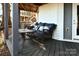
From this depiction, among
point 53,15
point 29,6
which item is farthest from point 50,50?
point 29,6

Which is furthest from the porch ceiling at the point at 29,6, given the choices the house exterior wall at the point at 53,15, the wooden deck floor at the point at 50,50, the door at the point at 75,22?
the door at the point at 75,22

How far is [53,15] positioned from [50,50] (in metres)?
0.70

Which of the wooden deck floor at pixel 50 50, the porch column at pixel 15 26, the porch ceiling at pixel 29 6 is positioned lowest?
the wooden deck floor at pixel 50 50

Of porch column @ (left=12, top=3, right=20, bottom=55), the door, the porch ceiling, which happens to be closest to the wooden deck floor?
porch column @ (left=12, top=3, right=20, bottom=55)

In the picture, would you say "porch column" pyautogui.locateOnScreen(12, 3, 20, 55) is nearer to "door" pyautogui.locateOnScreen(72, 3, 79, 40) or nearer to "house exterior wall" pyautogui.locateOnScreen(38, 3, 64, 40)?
"house exterior wall" pyautogui.locateOnScreen(38, 3, 64, 40)

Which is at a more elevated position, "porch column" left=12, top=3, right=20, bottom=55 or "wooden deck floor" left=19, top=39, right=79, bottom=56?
"porch column" left=12, top=3, right=20, bottom=55

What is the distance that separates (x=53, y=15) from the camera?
4.04m

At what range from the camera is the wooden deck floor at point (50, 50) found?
3.86m

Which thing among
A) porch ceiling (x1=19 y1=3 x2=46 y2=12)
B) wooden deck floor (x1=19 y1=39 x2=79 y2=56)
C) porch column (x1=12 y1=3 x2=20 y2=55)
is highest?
porch ceiling (x1=19 y1=3 x2=46 y2=12)

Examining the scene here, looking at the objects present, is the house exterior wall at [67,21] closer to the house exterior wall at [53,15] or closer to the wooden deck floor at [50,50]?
the house exterior wall at [53,15]

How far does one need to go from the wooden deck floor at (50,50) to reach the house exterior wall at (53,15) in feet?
0.65

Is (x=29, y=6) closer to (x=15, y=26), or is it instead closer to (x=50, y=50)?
(x=15, y=26)

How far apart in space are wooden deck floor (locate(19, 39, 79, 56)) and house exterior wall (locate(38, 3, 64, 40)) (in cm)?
20

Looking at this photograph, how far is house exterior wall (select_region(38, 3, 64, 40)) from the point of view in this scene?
3.83 metres
